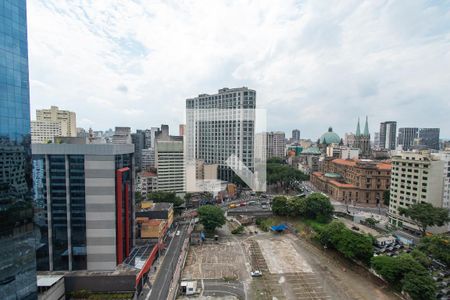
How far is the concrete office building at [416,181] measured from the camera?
2747cm

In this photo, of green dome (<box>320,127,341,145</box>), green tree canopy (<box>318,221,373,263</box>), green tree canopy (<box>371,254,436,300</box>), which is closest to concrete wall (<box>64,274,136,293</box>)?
green tree canopy (<box>318,221,373,263</box>)

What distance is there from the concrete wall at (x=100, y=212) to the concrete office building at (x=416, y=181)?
3427 cm

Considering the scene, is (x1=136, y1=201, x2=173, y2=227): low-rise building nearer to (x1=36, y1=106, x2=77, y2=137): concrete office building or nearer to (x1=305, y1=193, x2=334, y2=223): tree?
(x1=305, y1=193, x2=334, y2=223): tree

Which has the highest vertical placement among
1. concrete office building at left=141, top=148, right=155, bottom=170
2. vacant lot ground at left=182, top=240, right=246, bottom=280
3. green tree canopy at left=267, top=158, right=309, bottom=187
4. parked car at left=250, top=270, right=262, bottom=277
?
concrete office building at left=141, top=148, right=155, bottom=170

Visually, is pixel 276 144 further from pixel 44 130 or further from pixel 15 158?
pixel 15 158

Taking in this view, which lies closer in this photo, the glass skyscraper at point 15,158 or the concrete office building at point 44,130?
the glass skyscraper at point 15,158

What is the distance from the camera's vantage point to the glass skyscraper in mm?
9633

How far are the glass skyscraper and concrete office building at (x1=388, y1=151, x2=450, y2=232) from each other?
37.5m

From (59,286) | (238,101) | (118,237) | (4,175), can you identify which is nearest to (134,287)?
(118,237)

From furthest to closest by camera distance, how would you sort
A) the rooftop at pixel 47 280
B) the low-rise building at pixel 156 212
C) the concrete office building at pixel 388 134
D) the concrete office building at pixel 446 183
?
1. the concrete office building at pixel 388 134
2. the concrete office building at pixel 446 183
3. the low-rise building at pixel 156 212
4. the rooftop at pixel 47 280

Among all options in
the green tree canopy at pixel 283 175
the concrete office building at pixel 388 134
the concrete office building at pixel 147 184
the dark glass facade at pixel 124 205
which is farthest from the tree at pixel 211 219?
the concrete office building at pixel 388 134

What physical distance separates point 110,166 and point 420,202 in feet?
116

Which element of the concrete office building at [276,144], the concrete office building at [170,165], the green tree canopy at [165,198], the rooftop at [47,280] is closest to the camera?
the rooftop at [47,280]

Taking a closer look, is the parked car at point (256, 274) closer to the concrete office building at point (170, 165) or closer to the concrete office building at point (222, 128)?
the concrete office building at point (170, 165)
